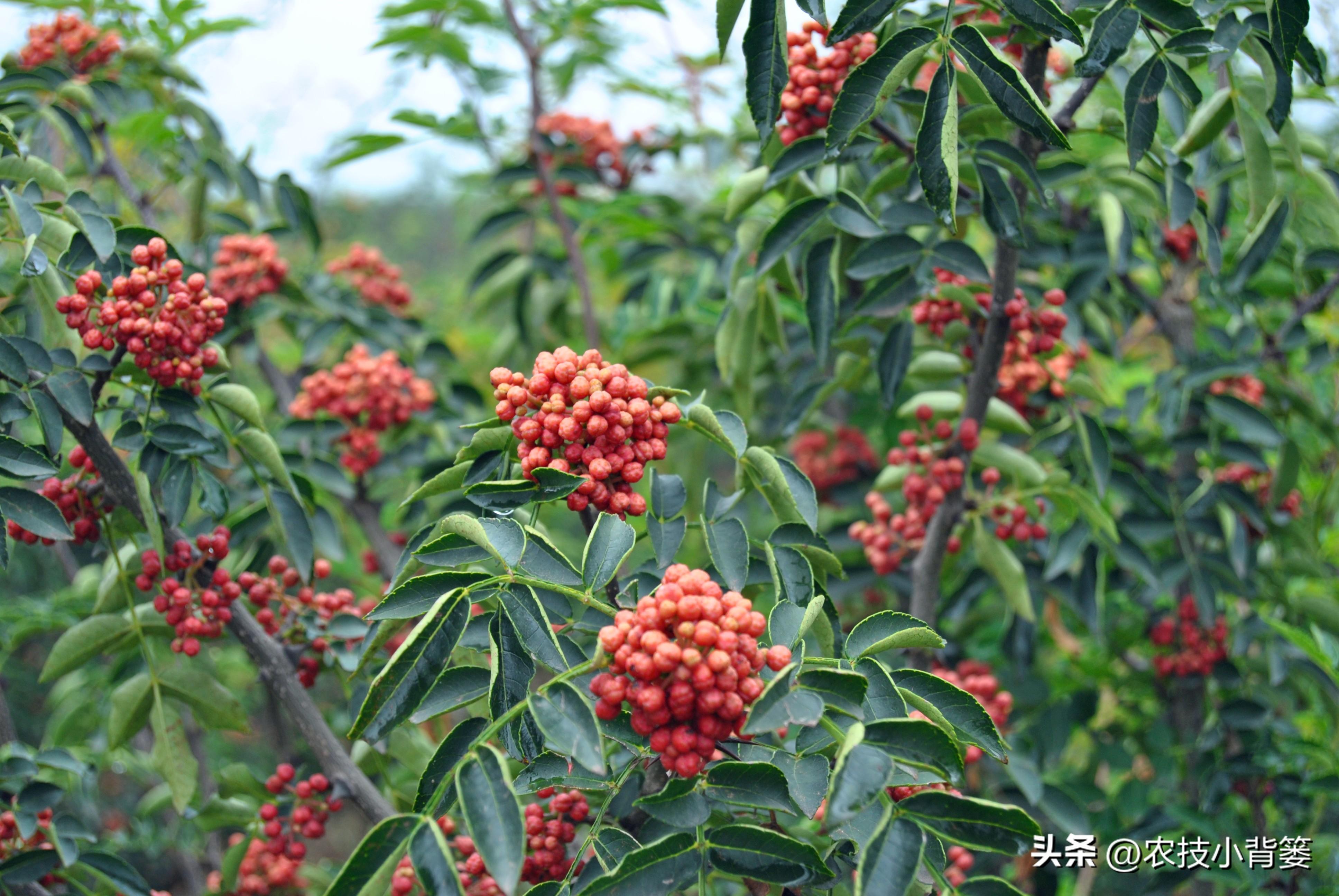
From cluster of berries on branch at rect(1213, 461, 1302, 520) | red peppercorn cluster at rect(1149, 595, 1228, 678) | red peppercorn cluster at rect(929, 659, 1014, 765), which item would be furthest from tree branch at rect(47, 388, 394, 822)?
cluster of berries on branch at rect(1213, 461, 1302, 520)

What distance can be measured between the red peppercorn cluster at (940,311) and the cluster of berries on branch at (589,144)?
140 cm

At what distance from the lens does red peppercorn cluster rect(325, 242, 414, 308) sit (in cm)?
306

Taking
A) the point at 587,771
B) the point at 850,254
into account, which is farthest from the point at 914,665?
the point at 587,771

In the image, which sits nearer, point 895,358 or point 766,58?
point 766,58

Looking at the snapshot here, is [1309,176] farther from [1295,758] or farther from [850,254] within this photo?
[1295,758]

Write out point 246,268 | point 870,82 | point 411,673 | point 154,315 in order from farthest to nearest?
point 246,268 → point 154,315 → point 870,82 → point 411,673

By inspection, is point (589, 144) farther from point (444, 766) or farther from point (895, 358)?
point (444, 766)

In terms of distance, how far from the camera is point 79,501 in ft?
5.38

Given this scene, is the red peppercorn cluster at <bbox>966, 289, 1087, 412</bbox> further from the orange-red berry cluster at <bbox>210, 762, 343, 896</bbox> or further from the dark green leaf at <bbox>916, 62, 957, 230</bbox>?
the orange-red berry cluster at <bbox>210, 762, 343, 896</bbox>

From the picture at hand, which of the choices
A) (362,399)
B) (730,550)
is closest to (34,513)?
(730,550)

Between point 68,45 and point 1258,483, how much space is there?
327 cm

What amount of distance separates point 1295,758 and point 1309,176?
126 cm

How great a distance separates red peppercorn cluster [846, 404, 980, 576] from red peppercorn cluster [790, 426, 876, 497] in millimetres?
691

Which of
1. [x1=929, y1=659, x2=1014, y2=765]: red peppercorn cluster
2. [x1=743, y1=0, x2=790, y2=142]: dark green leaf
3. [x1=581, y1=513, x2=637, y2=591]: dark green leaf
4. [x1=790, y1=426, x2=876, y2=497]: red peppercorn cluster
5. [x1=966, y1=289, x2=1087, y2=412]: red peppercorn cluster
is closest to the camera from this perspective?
[x1=581, y1=513, x2=637, y2=591]: dark green leaf
